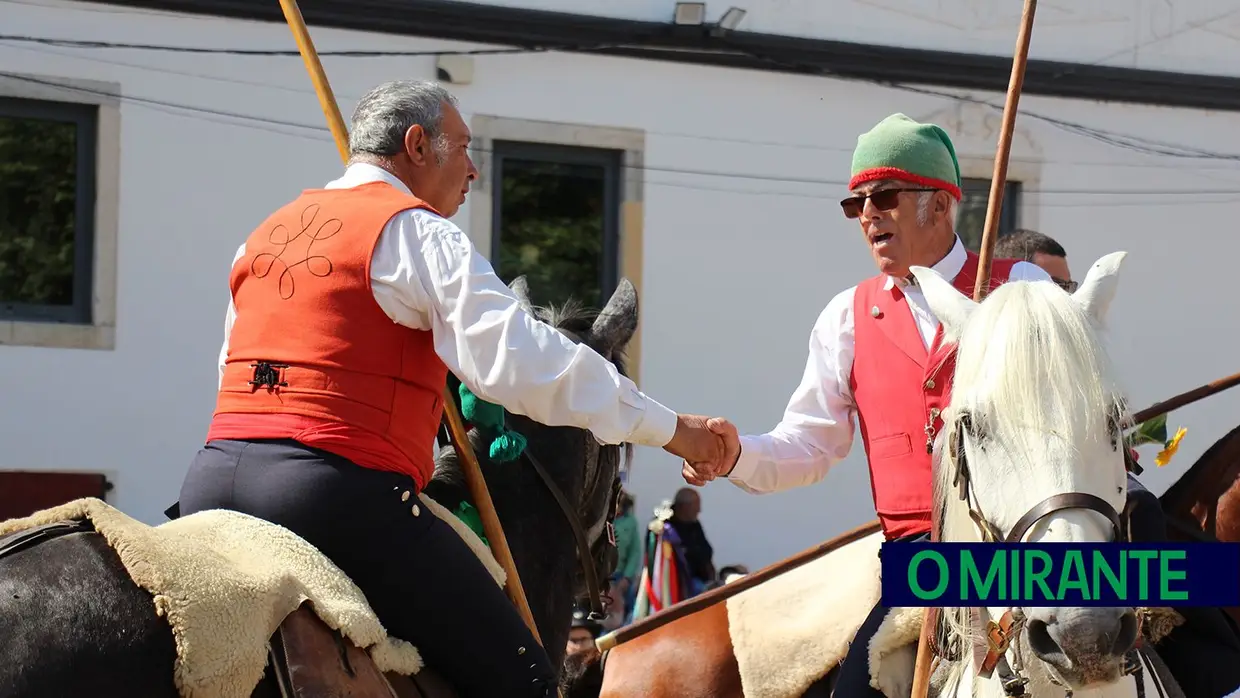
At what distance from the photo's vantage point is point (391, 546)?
311cm

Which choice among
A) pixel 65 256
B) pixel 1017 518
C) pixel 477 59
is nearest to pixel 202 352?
pixel 65 256

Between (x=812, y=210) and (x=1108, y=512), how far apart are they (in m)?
9.59

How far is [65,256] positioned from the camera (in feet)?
→ 35.1

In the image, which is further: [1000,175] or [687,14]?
[687,14]

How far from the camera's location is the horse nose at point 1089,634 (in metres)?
2.72

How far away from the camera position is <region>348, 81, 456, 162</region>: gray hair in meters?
3.46

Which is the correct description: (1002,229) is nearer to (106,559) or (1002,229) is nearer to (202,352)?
(202,352)

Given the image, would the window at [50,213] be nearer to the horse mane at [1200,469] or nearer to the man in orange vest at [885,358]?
the man in orange vest at [885,358]

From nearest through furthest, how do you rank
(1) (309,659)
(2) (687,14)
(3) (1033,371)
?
1. (1) (309,659)
2. (3) (1033,371)
3. (2) (687,14)

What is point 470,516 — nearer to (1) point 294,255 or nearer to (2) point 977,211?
(1) point 294,255

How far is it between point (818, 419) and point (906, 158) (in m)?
0.76

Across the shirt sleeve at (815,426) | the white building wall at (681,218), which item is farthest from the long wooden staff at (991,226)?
the white building wall at (681,218)

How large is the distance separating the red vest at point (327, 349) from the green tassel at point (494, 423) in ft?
2.18

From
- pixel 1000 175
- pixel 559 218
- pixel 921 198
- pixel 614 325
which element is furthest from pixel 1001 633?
pixel 559 218
